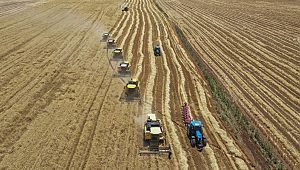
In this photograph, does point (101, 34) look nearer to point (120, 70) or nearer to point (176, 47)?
point (176, 47)

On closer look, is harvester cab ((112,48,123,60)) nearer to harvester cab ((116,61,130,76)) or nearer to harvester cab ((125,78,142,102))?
harvester cab ((116,61,130,76))

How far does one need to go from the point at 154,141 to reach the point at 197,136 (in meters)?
2.70

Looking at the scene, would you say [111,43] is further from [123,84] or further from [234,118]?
[234,118]

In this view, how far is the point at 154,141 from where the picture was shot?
17703mm

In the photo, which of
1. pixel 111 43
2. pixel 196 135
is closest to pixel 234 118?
pixel 196 135

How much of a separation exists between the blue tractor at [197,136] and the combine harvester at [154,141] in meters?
1.72

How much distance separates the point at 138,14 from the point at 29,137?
46.5 meters

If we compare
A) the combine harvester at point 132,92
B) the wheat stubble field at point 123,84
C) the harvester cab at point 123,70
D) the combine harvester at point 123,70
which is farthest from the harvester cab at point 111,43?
the combine harvester at point 132,92

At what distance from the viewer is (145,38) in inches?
1673

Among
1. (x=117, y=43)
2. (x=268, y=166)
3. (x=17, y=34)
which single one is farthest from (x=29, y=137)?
(x=17, y=34)

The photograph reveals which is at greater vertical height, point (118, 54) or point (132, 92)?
point (118, 54)

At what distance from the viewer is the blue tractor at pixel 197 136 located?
18.2 meters

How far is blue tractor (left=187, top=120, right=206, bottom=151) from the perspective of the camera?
18.2m

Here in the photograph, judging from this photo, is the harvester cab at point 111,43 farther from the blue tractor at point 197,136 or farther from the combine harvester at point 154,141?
the blue tractor at point 197,136
